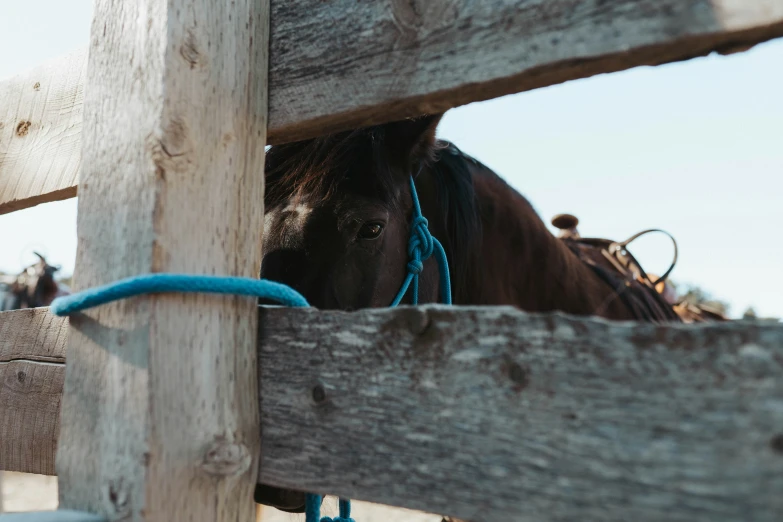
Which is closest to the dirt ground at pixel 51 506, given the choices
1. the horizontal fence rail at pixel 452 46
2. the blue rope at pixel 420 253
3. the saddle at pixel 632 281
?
the saddle at pixel 632 281

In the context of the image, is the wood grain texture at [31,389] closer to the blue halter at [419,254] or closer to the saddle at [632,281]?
the blue halter at [419,254]

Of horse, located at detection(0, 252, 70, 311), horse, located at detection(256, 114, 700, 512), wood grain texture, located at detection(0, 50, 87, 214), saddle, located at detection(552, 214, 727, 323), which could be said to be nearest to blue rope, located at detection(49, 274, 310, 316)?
wood grain texture, located at detection(0, 50, 87, 214)

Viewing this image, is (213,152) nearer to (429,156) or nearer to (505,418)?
(505,418)

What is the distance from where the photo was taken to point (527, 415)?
1.94 ft

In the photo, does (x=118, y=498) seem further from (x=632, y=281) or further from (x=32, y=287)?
(x=32, y=287)

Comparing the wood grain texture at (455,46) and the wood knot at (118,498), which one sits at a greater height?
the wood grain texture at (455,46)

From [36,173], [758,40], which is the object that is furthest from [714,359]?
[36,173]

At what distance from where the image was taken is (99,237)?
2.54ft

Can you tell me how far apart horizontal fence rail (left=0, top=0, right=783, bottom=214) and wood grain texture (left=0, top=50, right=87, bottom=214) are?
0.44 meters

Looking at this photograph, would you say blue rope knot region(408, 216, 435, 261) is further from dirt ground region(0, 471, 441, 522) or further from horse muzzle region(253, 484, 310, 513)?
dirt ground region(0, 471, 441, 522)

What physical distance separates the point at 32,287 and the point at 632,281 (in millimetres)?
6003

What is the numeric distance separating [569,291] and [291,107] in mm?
1578

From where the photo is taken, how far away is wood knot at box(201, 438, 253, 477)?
27.8 inches

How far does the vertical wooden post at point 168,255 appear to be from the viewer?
27.0 inches
